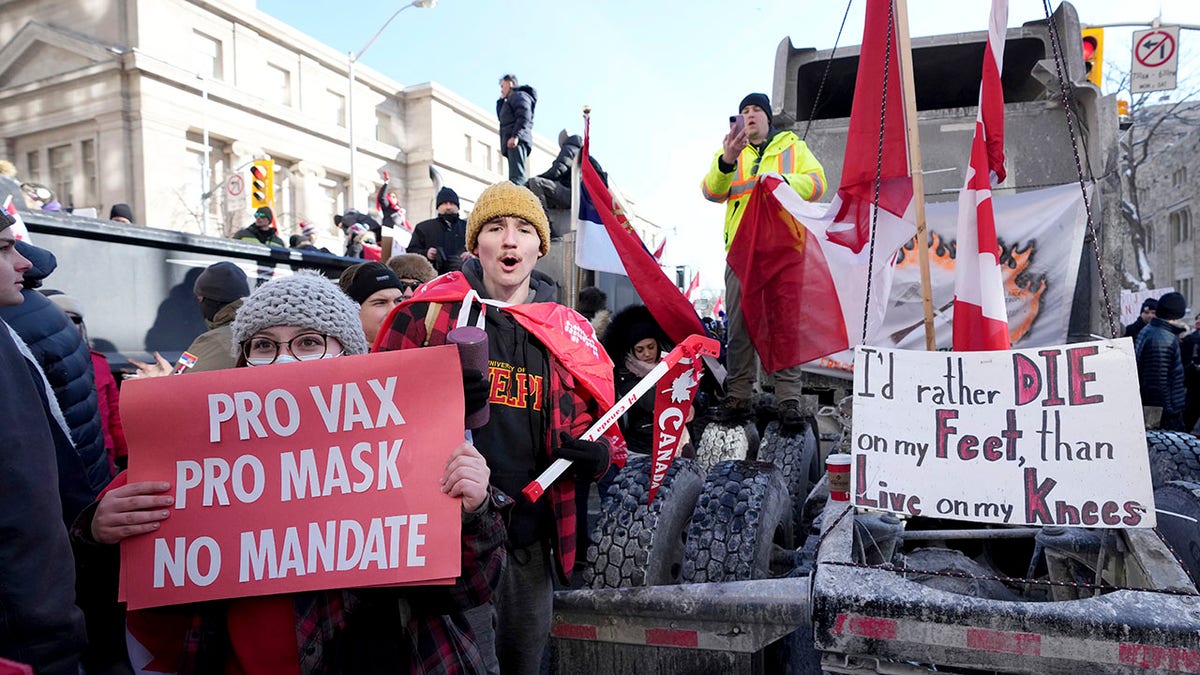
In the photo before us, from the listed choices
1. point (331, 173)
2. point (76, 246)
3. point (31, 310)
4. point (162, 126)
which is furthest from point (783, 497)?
point (331, 173)

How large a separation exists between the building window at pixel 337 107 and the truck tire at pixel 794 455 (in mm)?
42110

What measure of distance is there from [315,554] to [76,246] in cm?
512

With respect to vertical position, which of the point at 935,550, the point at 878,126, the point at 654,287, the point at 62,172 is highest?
the point at 62,172

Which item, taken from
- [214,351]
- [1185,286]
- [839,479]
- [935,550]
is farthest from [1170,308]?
[1185,286]

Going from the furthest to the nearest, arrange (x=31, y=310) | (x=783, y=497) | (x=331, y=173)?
(x=331, y=173)
(x=783, y=497)
(x=31, y=310)

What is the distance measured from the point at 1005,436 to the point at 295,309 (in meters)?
2.23

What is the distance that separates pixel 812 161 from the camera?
189 inches

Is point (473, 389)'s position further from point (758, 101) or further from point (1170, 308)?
point (1170, 308)

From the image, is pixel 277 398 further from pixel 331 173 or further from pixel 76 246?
pixel 331 173

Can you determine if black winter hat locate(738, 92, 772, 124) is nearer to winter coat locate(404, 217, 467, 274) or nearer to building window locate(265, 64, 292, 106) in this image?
winter coat locate(404, 217, 467, 274)

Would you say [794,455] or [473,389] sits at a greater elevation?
[473,389]

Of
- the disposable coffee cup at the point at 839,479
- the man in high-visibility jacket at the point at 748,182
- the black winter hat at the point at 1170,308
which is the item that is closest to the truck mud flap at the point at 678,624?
the disposable coffee cup at the point at 839,479

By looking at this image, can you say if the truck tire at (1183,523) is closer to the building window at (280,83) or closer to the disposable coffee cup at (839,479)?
the disposable coffee cup at (839,479)

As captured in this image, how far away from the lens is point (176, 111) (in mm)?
30984
